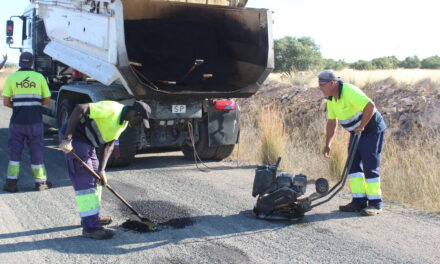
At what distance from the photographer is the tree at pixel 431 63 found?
32.9 m

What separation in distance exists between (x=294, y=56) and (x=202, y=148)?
71.2ft

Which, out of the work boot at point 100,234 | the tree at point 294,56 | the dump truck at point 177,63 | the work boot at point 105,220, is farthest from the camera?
the tree at point 294,56

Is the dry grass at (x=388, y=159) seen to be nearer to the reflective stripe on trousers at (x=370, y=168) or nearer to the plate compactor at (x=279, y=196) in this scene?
the reflective stripe on trousers at (x=370, y=168)

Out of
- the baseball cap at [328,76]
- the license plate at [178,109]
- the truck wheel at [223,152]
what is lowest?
the truck wheel at [223,152]

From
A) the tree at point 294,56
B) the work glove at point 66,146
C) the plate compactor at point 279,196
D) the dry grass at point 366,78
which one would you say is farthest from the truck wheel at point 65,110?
the tree at point 294,56

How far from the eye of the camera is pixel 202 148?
795cm

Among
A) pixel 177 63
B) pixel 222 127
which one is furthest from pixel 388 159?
pixel 177 63

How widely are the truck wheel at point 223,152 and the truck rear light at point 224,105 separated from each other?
2.30 feet

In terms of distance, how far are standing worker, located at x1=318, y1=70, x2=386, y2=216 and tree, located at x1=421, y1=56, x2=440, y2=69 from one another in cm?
3020

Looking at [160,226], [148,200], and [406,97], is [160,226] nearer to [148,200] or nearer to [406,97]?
[148,200]

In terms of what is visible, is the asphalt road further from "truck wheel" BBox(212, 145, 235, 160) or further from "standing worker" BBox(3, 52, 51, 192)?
"truck wheel" BBox(212, 145, 235, 160)

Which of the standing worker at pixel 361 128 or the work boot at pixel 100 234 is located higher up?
the standing worker at pixel 361 128

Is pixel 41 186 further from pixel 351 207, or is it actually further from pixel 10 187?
pixel 351 207

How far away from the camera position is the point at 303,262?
3.98 meters
